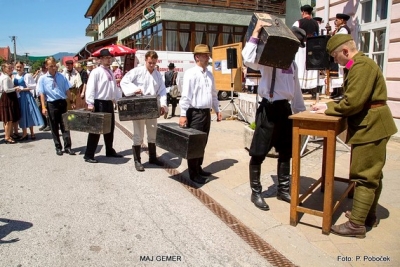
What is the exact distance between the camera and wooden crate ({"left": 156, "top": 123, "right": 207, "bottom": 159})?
4.70m

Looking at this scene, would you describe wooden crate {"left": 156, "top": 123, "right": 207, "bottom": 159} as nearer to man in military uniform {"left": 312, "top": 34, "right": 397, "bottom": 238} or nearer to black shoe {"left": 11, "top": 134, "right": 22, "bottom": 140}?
man in military uniform {"left": 312, "top": 34, "right": 397, "bottom": 238}

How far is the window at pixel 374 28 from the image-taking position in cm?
794

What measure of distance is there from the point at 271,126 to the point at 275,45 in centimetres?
93

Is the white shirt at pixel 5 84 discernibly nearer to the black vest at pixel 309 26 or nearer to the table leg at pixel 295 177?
the black vest at pixel 309 26

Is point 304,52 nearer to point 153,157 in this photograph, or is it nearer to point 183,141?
point 153,157

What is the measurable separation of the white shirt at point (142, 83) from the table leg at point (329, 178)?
134 inches

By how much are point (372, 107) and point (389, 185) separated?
2.12 m

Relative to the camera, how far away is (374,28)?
8094 mm

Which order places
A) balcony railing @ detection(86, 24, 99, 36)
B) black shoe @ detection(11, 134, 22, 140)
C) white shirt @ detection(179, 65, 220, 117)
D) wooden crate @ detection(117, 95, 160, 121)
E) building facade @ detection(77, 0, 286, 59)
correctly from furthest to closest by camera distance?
balcony railing @ detection(86, 24, 99, 36) → building facade @ detection(77, 0, 286, 59) → black shoe @ detection(11, 134, 22, 140) → wooden crate @ detection(117, 95, 160, 121) → white shirt @ detection(179, 65, 220, 117)

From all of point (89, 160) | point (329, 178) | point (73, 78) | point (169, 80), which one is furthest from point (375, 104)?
point (169, 80)

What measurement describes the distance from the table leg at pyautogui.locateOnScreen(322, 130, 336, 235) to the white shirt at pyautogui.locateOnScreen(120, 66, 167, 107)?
3.41 meters

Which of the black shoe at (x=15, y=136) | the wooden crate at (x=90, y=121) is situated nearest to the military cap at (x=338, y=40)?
the wooden crate at (x=90, y=121)

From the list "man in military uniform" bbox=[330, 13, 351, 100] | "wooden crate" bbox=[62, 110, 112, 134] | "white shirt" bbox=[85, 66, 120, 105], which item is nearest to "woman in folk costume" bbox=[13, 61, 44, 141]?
"wooden crate" bbox=[62, 110, 112, 134]

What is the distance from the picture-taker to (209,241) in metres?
3.41
